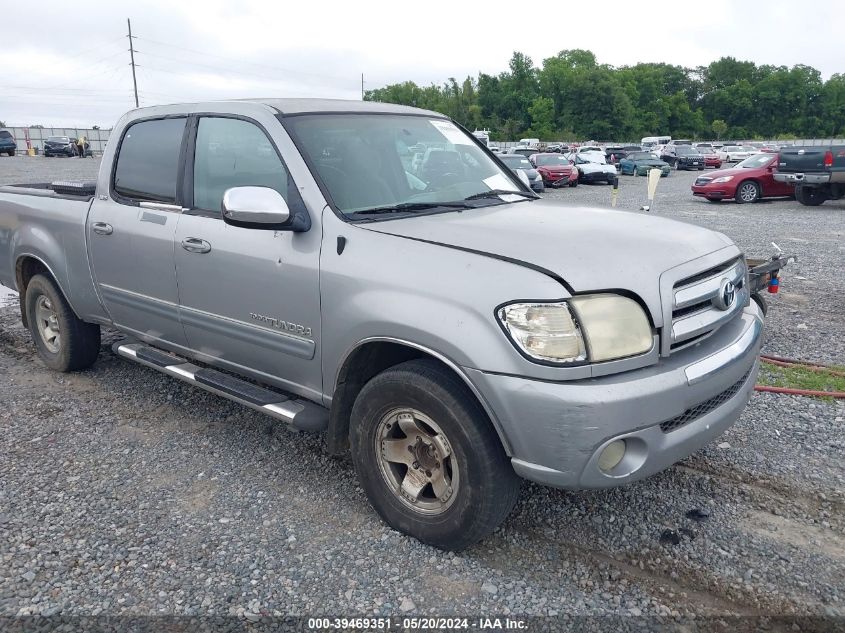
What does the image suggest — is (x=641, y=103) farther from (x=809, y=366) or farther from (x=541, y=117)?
(x=809, y=366)

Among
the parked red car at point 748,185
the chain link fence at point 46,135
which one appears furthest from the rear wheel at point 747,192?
the chain link fence at point 46,135

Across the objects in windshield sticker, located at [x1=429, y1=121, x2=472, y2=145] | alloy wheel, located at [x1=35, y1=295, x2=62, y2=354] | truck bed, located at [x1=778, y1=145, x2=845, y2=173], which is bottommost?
alloy wheel, located at [x1=35, y1=295, x2=62, y2=354]

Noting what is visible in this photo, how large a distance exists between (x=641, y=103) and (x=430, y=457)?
386 ft

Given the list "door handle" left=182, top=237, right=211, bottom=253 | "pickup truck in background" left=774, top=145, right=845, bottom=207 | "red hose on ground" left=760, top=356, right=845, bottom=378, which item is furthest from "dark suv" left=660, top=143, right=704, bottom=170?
"door handle" left=182, top=237, right=211, bottom=253

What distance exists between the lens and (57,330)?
548cm

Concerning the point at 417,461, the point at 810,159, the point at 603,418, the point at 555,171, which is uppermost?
the point at 810,159

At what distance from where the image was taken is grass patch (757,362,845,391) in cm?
497

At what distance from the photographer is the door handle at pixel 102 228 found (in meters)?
4.48

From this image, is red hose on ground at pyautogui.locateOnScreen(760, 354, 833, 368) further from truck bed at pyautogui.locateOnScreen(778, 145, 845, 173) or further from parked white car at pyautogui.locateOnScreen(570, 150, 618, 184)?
parked white car at pyautogui.locateOnScreen(570, 150, 618, 184)

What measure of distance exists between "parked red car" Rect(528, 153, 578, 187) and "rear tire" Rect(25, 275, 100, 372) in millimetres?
22959

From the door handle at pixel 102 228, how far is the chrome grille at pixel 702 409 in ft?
11.5

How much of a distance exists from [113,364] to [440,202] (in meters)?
3.45

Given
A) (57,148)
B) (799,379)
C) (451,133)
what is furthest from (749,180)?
(57,148)

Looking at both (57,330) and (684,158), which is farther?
(684,158)
